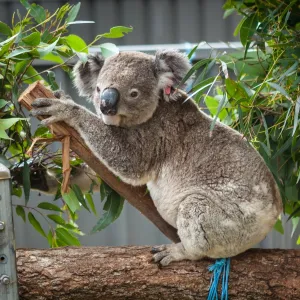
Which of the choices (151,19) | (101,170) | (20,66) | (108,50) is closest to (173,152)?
(101,170)

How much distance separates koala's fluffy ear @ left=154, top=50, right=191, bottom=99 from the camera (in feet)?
8.17

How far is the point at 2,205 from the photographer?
2051mm

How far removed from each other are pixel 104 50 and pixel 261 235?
1.02 m

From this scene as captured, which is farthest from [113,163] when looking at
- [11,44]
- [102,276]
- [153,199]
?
[11,44]

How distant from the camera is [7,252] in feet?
6.91

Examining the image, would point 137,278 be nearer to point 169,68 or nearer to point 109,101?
point 109,101

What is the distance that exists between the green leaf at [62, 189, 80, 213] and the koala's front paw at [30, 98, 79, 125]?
0.43 metres

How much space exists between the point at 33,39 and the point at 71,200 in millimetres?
743

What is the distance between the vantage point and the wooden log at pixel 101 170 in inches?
90.1

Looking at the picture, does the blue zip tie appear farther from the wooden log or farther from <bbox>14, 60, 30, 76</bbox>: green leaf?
<bbox>14, 60, 30, 76</bbox>: green leaf

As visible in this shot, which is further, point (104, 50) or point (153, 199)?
point (153, 199)

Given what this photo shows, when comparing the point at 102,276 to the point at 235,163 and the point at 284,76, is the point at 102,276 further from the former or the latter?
the point at 284,76

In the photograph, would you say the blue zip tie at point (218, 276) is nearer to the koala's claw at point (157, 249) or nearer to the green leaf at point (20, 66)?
the koala's claw at point (157, 249)

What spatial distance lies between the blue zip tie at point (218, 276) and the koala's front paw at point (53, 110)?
0.84 meters
